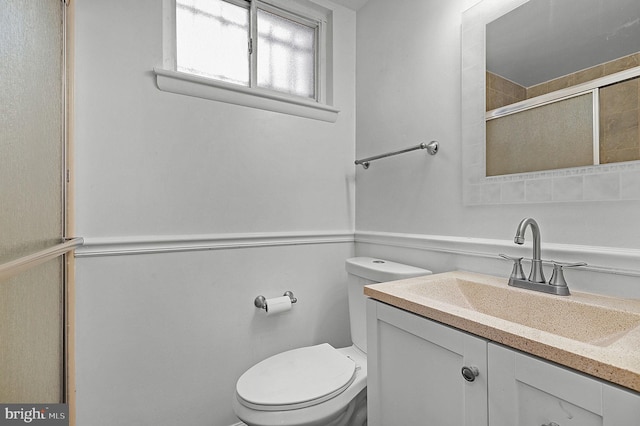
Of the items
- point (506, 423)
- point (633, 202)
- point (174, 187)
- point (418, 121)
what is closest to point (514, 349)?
point (506, 423)

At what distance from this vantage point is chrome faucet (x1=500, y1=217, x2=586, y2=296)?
32.8 inches

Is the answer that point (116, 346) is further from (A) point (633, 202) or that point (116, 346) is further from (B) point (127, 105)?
(A) point (633, 202)

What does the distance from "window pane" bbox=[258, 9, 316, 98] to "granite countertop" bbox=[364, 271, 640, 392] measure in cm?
126

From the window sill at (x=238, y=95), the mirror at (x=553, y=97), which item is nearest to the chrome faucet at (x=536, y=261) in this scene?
the mirror at (x=553, y=97)

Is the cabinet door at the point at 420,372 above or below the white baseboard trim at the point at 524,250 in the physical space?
below

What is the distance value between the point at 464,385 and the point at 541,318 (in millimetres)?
334

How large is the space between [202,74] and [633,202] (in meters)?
1.66

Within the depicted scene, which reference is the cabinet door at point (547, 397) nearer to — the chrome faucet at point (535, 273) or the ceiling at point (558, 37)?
the chrome faucet at point (535, 273)

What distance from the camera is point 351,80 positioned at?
1.80 m

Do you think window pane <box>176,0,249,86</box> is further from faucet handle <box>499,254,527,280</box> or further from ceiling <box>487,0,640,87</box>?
faucet handle <box>499,254,527,280</box>

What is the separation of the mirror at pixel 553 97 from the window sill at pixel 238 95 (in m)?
0.74

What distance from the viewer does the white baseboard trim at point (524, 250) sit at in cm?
80

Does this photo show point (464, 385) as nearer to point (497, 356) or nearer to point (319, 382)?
point (497, 356)

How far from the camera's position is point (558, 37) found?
3.08 ft
